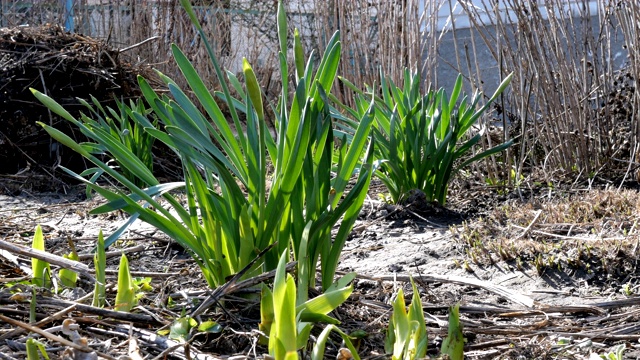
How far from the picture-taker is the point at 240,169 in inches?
66.6

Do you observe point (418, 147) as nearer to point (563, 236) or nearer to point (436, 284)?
point (563, 236)

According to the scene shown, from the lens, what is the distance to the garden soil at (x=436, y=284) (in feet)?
4.63

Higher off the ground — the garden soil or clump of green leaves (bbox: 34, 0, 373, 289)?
clump of green leaves (bbox: 34, 0, 373, 289)

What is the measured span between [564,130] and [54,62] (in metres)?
3.10

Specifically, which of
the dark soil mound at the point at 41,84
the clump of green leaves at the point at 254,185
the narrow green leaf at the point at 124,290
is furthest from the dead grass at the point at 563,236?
the dark soil mound at the point at 41,84

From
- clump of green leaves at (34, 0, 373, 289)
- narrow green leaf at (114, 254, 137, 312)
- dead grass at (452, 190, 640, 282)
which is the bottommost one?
dead grass at (452, 190, 640, 282)

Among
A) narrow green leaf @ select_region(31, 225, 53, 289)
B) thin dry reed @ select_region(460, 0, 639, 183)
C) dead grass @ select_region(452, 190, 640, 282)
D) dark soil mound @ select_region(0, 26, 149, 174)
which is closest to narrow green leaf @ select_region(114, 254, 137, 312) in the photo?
narrow green leaf @ select_region(31, 225, 53, 289)

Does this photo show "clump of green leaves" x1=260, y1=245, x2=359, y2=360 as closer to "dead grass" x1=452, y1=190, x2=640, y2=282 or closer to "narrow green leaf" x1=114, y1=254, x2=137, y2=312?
"narrow green leaf" x1=114, y1=254, x2=137, y2=312

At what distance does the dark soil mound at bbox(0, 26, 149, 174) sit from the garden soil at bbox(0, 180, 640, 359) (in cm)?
145

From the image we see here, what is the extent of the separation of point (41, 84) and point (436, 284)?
3401mm

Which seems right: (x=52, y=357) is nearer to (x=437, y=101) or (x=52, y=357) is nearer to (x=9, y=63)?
(x=437, y=101)

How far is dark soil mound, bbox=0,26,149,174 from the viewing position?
14.5 ft

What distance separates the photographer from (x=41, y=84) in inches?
177

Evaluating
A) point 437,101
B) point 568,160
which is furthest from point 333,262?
point 568,160
